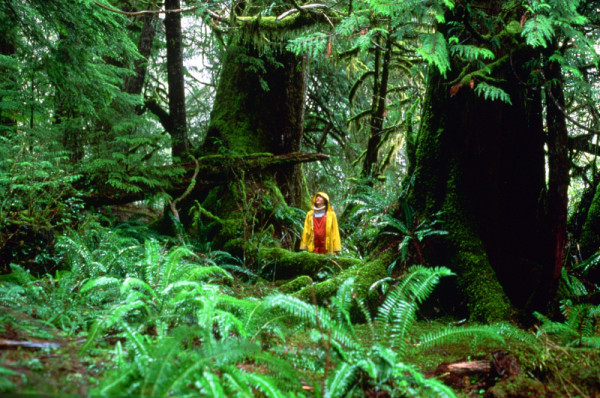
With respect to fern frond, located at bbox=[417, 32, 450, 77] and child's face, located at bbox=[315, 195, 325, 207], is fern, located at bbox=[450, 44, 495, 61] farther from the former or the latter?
child's face, located at bbox=[315, 195, 325, 207]

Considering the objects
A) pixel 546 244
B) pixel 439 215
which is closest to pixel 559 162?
pixel 546 244

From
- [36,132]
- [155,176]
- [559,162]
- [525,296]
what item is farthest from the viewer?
[155,176]

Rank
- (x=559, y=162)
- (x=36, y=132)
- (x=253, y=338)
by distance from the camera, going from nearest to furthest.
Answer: (x=253, y=338), (x=559, y=162), (x=36, y=132)

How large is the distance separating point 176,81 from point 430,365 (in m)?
8.41

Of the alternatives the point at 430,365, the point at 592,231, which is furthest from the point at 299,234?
the point at 430,365

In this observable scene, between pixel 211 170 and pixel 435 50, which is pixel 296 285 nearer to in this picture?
pixel 435 50

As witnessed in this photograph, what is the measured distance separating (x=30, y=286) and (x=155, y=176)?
4245mm

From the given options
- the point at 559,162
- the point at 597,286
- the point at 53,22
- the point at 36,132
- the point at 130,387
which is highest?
the point at 53,22

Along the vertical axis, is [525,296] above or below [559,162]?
below

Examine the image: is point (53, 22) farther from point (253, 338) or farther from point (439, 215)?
point (439, 215)

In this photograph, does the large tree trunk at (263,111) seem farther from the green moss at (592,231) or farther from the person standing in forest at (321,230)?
the green moss at (592,231)

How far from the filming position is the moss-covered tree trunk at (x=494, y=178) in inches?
160

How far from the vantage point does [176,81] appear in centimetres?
890

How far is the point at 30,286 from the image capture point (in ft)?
10.3
